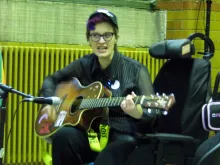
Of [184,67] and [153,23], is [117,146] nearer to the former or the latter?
[184,67]

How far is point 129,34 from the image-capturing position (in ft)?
17.2

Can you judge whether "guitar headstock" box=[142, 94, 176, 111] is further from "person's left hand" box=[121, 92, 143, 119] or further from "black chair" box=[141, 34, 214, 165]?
"black chair" box=[141, 34, 214, 165]

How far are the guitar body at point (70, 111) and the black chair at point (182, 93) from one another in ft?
1.35

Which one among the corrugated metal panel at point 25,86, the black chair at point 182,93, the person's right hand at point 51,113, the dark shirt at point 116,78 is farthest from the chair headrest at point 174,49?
the corrugated metal panel at point 25,86

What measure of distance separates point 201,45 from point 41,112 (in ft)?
6.42

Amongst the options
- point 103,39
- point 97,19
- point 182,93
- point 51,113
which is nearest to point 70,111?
point 51,113

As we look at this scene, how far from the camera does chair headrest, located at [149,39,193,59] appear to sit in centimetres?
345

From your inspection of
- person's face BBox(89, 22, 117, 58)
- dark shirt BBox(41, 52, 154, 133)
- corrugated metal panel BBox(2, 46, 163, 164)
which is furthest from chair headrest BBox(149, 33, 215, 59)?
corrugated metal panel BBox(2, 46, 163, 164)

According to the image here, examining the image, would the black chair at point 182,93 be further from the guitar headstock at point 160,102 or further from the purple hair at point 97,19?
the purple hair at point 97,19

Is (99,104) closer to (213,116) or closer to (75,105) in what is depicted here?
(75,105)

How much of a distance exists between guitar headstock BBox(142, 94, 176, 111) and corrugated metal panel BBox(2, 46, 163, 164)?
1.76 metres

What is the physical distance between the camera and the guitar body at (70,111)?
336 centimetres

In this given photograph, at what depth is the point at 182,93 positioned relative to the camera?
11.4 feet

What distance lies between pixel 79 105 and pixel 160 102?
61cm
